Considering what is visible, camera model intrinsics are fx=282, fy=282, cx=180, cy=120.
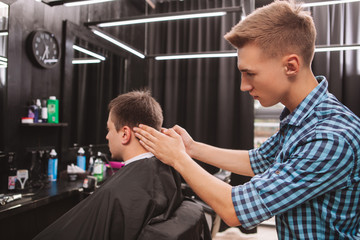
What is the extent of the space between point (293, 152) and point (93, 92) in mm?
2982

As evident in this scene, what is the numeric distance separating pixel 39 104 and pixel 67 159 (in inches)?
27.8

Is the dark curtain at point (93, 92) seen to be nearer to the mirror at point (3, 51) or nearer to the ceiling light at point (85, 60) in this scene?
the ceiling light at point (85, 60)

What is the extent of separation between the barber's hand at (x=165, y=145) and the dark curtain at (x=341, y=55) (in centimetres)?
361

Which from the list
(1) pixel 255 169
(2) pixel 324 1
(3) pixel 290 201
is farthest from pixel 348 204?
(2) pixel 324 1

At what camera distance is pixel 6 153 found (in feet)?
7.59

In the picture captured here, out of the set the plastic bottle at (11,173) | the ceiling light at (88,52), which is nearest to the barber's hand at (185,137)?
the plastic bottle at (11,173)

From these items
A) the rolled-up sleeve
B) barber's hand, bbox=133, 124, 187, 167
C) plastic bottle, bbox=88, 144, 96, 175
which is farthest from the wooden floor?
the rolled-up sleeve

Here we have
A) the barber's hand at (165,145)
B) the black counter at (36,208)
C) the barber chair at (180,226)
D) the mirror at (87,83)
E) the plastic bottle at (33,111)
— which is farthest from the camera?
the mirror at (87,83)

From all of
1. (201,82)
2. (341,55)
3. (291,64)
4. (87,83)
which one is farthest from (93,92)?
(341,55)

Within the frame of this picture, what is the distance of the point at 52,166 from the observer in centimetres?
267

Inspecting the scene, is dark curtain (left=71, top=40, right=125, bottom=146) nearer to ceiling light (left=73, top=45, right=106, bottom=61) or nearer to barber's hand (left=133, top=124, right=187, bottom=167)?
ceiling light (left=73, top=45, right=106, bottom=61)

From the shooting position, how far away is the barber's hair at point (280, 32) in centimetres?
100

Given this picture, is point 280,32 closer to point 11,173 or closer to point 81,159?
point 11,173

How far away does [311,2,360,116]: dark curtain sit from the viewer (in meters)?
3.95
